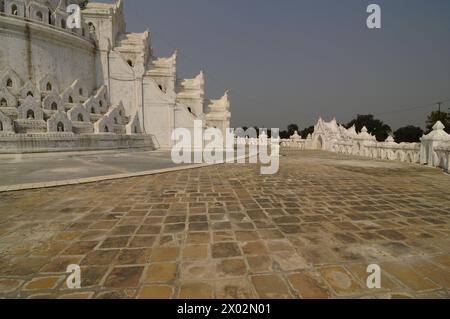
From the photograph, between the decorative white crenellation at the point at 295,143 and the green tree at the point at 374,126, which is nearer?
the decorative white crenellation at the point at 295,143

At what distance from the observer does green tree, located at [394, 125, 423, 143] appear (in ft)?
221

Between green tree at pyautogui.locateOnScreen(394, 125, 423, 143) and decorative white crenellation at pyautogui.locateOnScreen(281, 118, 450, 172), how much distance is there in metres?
53.4

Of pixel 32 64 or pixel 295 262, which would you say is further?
pixel 32 64

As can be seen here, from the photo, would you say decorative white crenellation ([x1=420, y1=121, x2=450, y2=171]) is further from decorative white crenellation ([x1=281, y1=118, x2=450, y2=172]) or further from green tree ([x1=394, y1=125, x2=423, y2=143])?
green tree ([x1=394, y1=125, x2=423, y2=143])

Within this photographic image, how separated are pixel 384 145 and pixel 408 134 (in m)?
68.6

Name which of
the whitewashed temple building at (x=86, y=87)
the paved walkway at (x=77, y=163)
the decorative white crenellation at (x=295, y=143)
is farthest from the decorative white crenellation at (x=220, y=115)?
the decorative white crenellation at (x=295, y=143)

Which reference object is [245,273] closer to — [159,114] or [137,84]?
[159,114]

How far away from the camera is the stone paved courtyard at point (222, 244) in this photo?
7.25 feet

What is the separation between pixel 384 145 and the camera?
54.0 ft

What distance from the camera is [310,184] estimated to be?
6996 millimetres

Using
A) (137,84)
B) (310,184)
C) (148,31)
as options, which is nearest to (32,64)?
(137,84)

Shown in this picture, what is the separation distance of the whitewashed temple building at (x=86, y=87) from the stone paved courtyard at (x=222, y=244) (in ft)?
43.7

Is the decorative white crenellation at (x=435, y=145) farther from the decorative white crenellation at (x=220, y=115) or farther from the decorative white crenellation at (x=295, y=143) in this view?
the decorative white crenellation at (x=295, y=143)
